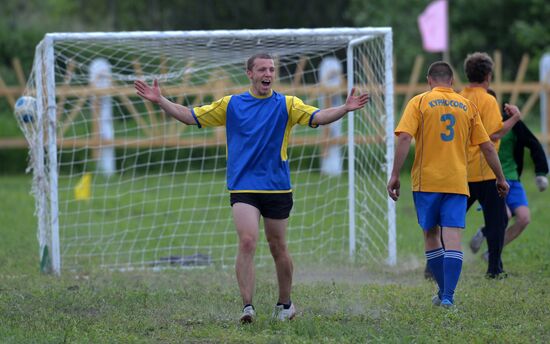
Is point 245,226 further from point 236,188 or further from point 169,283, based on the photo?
point 169,283

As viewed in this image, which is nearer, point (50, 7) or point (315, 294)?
point (315, 294)

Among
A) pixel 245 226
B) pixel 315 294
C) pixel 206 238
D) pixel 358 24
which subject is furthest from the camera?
pixel 358 24

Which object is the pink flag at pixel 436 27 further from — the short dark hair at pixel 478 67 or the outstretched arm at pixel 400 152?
the outstretched arm at pixel 400 152

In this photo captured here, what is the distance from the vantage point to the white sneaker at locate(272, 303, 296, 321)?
689 cm

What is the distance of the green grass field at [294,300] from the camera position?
636 cm

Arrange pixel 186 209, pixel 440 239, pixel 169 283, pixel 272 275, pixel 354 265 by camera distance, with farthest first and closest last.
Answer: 1. pixel 186 209
2. pixel 354 265
3. pixel 272 275
4. pixel 169 283
5. pixel 440 239

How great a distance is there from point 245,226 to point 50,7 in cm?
3619

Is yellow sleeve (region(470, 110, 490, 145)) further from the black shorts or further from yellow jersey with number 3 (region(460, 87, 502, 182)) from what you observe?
the black shorts

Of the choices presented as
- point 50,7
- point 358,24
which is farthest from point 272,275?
point 50,7

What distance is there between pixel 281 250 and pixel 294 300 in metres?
1.20

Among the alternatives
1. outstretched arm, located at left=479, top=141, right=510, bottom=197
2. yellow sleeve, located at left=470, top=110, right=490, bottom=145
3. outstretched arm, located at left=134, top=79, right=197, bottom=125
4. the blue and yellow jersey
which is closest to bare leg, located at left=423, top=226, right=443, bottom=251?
outstretched arm, located at left=479, top=141, right=510, bottom=197

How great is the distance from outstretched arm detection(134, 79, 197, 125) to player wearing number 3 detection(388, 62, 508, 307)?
5.09 ft

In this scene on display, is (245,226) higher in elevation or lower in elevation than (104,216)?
higher

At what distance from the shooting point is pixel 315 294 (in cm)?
826
